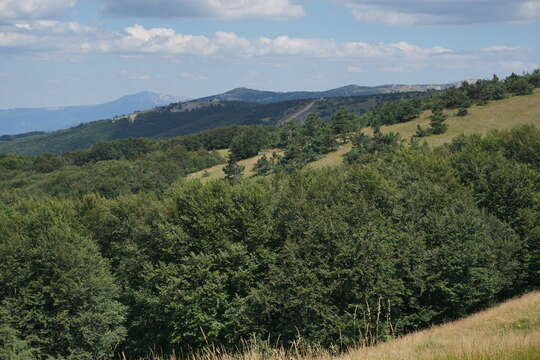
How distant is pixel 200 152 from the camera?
503 feet

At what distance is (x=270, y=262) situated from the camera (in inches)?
1272

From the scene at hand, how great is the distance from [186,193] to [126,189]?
227 feet

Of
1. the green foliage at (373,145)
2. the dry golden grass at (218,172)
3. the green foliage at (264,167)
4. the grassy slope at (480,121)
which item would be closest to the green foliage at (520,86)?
the grassy slope at (480,121)

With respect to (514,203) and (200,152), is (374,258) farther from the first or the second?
(200,152)

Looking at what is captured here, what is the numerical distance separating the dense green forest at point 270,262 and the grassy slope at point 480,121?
58006 millimetres

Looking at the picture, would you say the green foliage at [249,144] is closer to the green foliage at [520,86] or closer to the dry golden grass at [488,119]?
the dry golden grass at [488,119]

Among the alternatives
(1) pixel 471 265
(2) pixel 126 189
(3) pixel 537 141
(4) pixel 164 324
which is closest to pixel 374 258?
(1) pixel 471 265

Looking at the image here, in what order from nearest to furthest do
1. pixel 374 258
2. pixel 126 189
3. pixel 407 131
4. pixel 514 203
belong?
1. pixel 374 258
2. pixel 514 203
3. pixel 126 189
4. pixel 407 131

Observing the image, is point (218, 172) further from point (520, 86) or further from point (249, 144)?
point (520, 86)

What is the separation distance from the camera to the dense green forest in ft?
92.8

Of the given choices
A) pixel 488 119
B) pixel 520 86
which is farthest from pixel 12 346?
pixel 520 86

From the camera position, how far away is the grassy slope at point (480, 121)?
98750 mm

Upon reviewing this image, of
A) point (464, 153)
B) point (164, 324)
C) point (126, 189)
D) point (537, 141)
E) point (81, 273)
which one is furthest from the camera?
point (126, 189)

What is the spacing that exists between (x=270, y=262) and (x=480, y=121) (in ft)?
293
